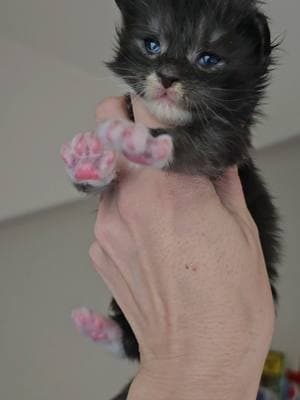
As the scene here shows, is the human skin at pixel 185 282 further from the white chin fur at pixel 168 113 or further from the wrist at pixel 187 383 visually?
the white chin fur at pixel 168 113

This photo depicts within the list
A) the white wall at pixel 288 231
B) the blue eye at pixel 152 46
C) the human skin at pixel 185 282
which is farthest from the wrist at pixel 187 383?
the white wall at pixel 288 231

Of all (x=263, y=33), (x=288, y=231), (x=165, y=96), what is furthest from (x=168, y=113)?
(x=288, y=231)

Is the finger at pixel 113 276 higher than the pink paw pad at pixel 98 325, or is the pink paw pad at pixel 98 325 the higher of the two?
the finger at pixel 113 276

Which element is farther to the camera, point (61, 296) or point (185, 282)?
point (61, 296)

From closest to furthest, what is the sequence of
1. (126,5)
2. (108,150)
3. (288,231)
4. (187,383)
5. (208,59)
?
(187,383) → (108,150) → (208,59) → (126,5) → (288,231)

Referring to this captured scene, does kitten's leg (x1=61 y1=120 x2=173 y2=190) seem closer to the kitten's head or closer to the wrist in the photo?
the kitten's head

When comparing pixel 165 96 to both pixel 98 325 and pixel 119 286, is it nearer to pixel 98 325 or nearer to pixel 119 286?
pixel 119 286
